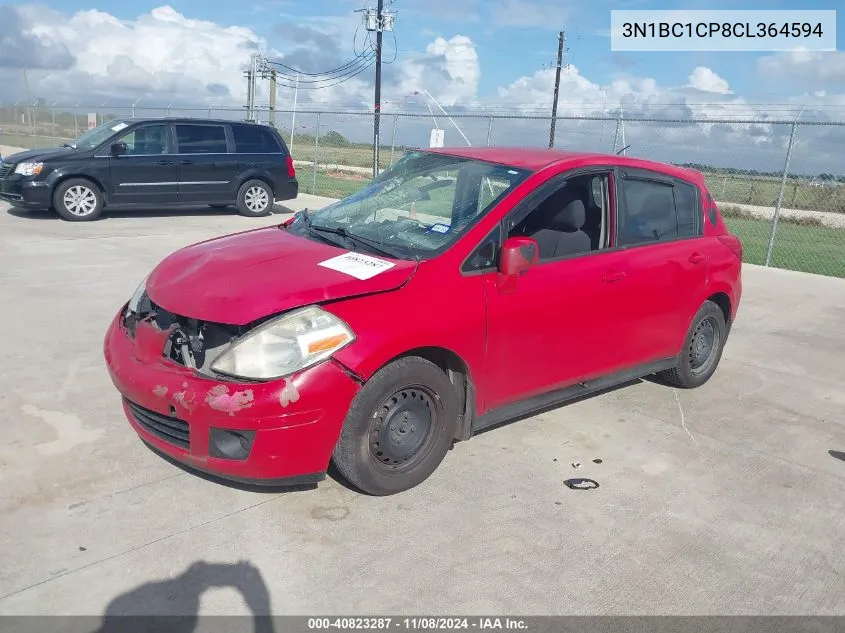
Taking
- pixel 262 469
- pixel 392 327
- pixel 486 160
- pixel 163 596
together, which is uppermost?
pixel 486 160

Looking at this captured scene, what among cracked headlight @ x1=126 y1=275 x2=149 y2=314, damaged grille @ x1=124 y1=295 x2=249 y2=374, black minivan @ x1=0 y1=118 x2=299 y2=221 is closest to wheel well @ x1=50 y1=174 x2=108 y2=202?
black minivan @ x1=0 y1=118 x2=299 y2=221

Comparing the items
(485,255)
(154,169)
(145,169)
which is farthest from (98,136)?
(485,255)

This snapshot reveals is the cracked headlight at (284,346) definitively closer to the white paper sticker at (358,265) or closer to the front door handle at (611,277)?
the white paper sticker at (358,265)

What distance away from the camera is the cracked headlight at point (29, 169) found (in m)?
11.4

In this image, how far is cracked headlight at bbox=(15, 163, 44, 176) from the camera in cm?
1135

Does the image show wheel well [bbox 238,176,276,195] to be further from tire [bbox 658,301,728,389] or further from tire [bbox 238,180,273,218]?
tire [bbox 658,301,728,389]

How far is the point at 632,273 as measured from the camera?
4.41 metres

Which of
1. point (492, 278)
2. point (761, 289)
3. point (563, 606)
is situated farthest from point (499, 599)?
point (761, 289)

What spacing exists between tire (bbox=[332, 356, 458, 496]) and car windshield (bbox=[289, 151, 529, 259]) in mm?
659

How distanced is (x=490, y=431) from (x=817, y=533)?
1772 mm

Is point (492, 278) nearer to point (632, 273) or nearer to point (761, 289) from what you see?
point (632, 273)

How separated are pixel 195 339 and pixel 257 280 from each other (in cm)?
39

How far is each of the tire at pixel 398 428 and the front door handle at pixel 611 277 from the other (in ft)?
4.12

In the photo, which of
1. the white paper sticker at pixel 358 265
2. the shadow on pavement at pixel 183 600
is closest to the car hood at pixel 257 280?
the white paper sticker at pixel 358 265
